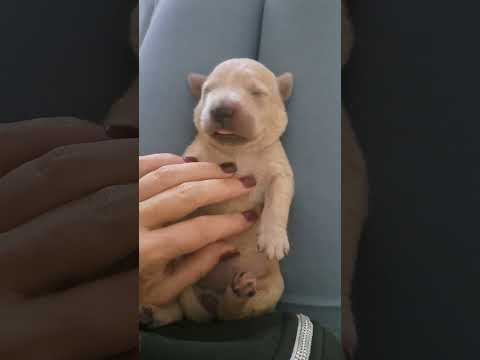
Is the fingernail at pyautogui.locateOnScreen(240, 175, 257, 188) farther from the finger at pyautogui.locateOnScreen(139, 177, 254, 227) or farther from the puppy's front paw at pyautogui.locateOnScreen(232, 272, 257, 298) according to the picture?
the puppy's front paw at pyautogui.locateOnScreen(232, 272, 257, 298)

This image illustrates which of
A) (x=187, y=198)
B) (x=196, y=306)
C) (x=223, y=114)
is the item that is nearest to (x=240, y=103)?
(x=223, y=114)

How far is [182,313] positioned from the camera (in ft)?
1.65

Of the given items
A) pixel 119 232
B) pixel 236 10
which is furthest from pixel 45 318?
pixel 236 10

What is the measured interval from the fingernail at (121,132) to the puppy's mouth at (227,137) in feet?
0.31

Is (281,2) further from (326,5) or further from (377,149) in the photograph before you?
(377,149)

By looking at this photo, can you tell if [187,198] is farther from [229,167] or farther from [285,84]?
[285,84]

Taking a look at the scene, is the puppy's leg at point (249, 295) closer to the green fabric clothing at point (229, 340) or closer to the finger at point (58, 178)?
the green fabric clothing at point (229, 340)

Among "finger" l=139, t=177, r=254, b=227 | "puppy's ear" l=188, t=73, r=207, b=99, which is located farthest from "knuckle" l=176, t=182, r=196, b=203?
"puppy's ear" l=188, t=73, r=207, b=99

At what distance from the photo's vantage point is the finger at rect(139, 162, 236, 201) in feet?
1.58

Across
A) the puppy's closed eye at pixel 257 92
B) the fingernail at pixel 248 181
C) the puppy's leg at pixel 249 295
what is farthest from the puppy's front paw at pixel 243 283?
the puppy's closed eye at pixel 257 92

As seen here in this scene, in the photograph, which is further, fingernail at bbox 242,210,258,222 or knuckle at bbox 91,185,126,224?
fingernail at bbox 242,210,258,222

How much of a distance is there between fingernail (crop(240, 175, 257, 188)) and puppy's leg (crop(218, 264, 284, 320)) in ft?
0.33

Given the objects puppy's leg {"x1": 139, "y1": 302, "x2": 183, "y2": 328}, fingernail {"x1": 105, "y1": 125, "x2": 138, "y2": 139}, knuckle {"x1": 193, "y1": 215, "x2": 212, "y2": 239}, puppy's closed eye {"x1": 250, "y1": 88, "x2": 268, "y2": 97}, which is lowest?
puppy's leg {"x1": 139, "y1": 302, "x2": 183, "y2": 328}

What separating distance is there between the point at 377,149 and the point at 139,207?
31 centimetres
